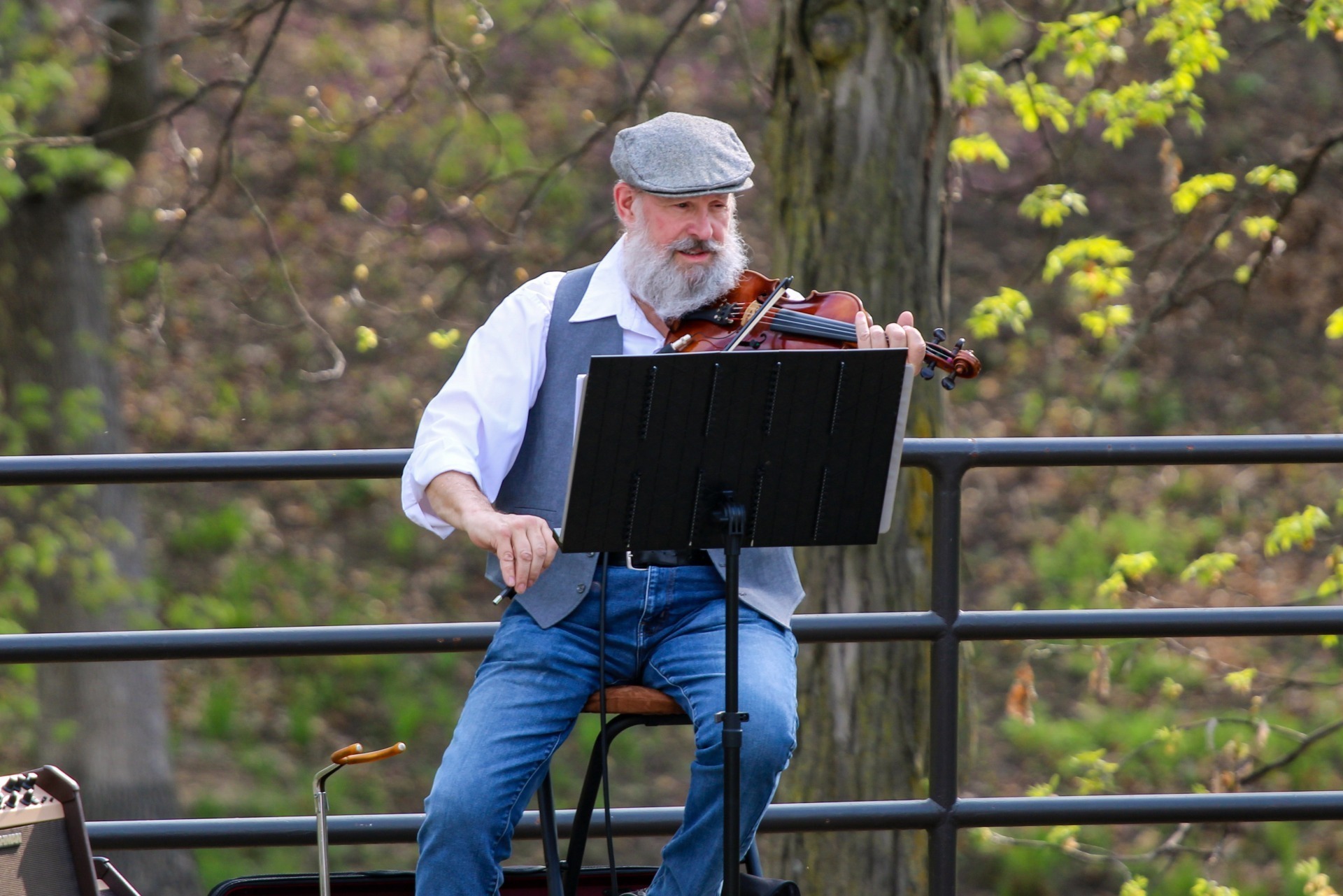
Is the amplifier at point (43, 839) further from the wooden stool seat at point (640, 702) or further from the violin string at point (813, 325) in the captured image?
the violin string at point (813, 325)

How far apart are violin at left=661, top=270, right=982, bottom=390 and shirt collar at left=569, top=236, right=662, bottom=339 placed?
0.07 metres

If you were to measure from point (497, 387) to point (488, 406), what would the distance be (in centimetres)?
4

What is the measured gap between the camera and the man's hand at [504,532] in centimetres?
243

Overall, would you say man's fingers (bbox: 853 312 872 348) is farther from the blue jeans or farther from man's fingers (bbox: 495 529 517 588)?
man's fingers (bbox: 495 529 517 588)

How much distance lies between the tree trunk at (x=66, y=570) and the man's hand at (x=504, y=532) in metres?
5.60

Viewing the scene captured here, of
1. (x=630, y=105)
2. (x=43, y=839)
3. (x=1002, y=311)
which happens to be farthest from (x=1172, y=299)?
(x=43, y=839)

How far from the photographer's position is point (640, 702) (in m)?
2.62

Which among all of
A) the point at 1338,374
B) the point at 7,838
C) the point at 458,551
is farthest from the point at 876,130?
the point at 1338,374

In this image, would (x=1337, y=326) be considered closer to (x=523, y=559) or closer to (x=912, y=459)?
(x=912, y=459)

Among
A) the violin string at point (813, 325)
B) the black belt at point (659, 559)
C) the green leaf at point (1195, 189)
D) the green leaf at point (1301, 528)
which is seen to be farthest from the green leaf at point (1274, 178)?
the black belt at point (659, 559)

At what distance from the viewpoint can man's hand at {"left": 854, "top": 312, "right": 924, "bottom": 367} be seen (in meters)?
2.58

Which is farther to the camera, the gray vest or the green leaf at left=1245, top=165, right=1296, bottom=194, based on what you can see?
the green leaf at left=1245, top=165, right=1296, bottom=194

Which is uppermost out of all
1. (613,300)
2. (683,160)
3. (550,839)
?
(683,160)

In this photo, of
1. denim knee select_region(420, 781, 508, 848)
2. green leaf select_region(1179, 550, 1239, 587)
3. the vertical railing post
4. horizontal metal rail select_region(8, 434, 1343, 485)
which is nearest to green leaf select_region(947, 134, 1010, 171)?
green leaf select_region(1179, 550, 1239, 587)
